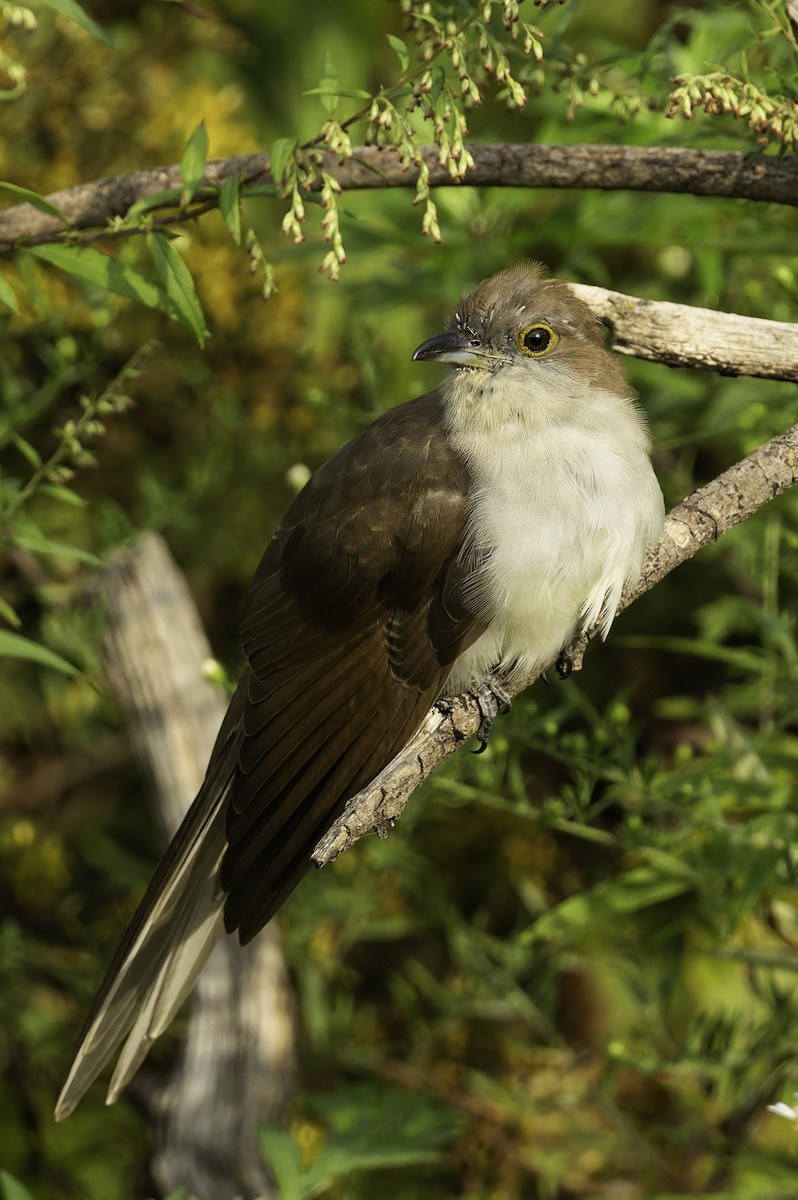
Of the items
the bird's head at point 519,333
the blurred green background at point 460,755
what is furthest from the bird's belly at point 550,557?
the bird's head at point 519,333

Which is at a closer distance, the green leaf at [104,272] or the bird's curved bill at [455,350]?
the green leaf at [104,272]

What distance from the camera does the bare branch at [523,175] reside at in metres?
3.00

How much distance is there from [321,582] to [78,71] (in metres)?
2.51

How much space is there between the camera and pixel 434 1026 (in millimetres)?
4531

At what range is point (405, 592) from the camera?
3367 millimetres

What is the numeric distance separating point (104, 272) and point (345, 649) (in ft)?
3.73

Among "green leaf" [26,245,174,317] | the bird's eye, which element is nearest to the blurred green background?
the bird's eye

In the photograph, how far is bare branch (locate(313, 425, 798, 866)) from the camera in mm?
2400

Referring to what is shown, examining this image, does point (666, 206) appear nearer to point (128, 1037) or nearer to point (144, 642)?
point (144, 642)

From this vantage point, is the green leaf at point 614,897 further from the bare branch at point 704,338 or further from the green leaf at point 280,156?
the green leaf at point 280,156

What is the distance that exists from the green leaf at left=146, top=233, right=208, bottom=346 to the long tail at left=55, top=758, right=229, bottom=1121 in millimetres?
1326

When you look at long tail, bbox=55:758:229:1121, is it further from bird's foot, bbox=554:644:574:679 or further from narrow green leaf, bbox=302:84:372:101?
narrow green leaf, bbox=302:84:372:101

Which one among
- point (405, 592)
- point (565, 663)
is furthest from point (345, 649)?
point (565, 663)

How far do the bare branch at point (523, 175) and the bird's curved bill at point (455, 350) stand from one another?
0.41m
